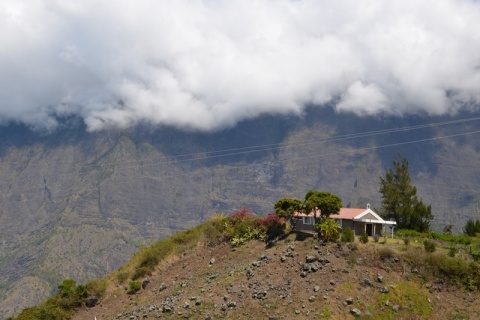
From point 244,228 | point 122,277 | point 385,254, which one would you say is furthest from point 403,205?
point 122,277

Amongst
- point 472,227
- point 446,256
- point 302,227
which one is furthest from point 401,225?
point 446,256

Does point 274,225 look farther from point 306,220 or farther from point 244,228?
point 306,220

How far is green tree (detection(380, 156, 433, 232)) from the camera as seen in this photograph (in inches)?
2813

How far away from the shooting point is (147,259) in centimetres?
6525

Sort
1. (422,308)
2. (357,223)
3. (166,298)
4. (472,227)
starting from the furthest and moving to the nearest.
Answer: (472,227) < (357,223) < (166,298) < (422,308)

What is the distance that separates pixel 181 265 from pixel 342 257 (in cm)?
1945

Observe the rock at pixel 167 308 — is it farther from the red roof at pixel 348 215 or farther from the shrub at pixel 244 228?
the red roof at pixel 348 215

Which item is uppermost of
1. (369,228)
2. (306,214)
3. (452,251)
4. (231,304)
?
(306,214)

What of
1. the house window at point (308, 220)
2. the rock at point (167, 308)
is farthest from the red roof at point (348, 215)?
the rock at point (167, 308)

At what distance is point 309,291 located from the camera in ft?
155

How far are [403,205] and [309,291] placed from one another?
30.5 m

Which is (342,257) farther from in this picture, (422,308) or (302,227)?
(302,227)

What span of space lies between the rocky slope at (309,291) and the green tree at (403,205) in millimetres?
15738

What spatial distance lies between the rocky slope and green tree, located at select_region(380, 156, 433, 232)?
1574cm
